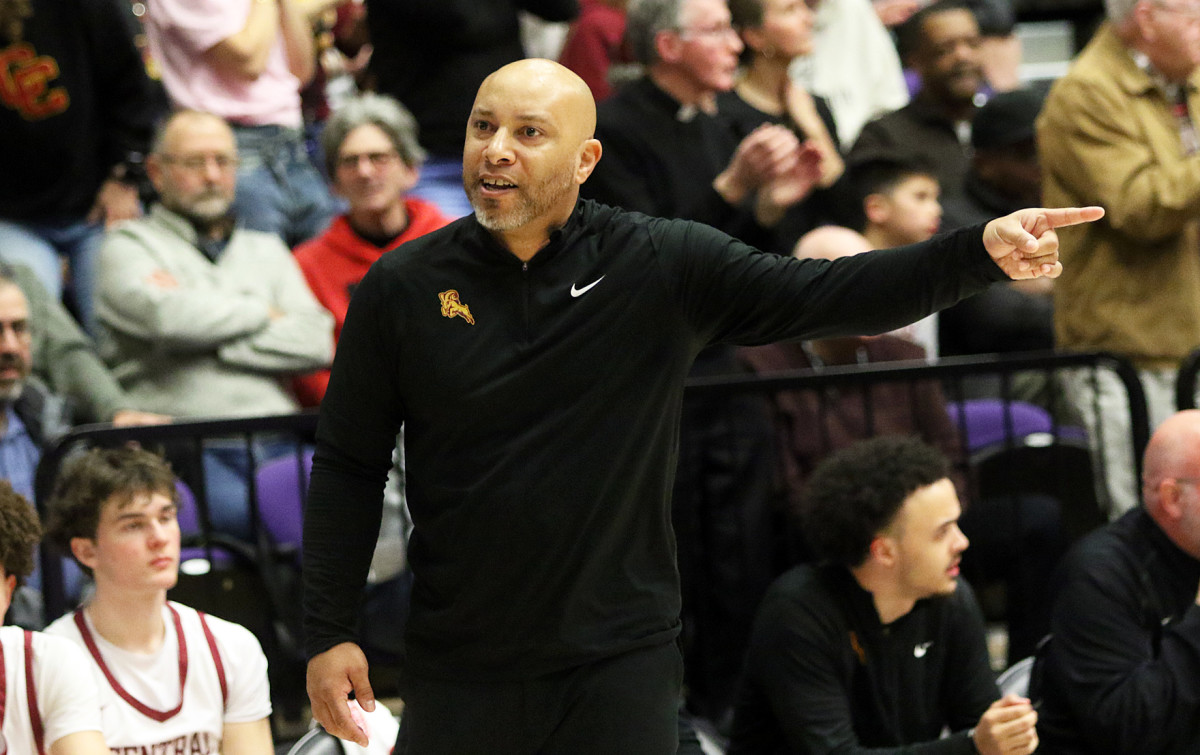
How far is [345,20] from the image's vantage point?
6941 millimetres

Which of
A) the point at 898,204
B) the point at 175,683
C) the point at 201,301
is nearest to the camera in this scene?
the point at 175,683

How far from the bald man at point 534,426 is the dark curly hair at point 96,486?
1.16 metres

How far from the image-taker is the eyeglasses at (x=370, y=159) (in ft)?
17.6

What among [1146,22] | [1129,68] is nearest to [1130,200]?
[1129,68]

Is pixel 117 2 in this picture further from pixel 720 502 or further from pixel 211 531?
pixel 720 502

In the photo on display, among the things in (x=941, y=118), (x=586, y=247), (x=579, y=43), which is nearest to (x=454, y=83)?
(x=579, y=43)

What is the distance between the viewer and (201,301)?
4973mm

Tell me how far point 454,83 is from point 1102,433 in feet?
8.96

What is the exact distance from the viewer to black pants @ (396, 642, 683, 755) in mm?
→ 2785

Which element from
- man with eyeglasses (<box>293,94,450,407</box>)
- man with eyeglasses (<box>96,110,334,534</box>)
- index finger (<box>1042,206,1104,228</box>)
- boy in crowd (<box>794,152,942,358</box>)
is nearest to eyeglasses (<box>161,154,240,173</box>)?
man with eyeglasses (<box>96,110,334,534</box>)

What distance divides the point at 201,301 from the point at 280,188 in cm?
101

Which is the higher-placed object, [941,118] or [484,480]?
[941,118]

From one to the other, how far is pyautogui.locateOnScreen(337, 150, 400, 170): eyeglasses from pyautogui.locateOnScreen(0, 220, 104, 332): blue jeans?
88 centimetres

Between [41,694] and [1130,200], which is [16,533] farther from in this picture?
[1130,200]
